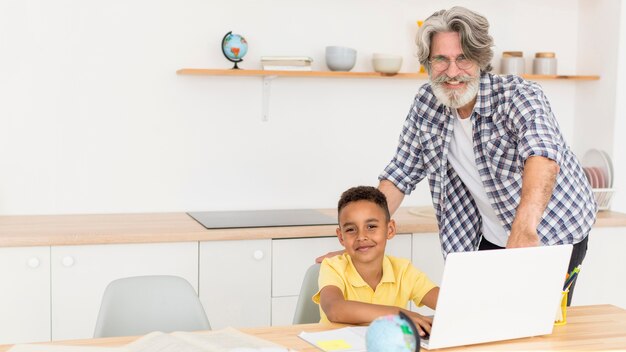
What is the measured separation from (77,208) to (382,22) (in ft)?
5.07

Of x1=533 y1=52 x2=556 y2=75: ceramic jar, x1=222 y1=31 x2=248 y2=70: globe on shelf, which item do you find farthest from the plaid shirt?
x1=533 y1=52 x2=556 y2=75: ceramic jar

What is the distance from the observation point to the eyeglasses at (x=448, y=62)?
2088 mm

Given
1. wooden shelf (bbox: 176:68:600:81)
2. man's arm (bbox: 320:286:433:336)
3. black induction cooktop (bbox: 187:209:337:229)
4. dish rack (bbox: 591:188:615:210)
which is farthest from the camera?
dish rack (bbox: 591:188:615:210)

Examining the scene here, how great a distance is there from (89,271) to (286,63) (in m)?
1.15

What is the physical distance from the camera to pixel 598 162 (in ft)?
11.8

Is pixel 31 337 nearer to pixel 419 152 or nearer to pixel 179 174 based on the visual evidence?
pixel 179 174

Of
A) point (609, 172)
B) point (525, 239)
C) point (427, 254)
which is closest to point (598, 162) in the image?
point (609, 172)

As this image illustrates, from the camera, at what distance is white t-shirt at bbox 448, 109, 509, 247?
7.44ft

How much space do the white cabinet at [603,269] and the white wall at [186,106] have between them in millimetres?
769

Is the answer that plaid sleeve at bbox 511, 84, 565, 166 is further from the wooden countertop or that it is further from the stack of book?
the stack of book

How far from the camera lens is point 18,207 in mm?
3162

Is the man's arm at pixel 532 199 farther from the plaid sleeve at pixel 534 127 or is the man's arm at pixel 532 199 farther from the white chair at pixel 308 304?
the white chair at pixel 308 304

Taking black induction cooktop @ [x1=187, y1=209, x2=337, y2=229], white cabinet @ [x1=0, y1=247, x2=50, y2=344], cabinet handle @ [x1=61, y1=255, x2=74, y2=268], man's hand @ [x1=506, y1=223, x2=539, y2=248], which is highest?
man's hand @ [x1=506, y1=223, x2=539, y2=248]

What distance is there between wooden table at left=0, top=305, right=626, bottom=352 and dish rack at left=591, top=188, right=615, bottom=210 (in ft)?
5.19
